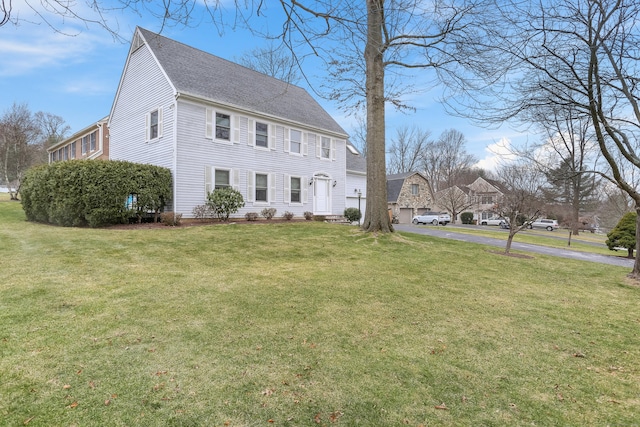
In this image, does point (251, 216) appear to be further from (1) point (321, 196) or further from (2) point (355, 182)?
(2) point (355, 182)

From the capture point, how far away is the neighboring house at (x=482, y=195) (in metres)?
39.4

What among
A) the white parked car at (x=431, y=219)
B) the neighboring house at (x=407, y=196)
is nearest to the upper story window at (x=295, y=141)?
the neighboring house at (x=407, y=196)

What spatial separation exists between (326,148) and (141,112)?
985 centimetres

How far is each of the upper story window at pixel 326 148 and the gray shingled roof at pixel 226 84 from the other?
2.37ft

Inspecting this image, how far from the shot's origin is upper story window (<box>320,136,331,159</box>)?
18.6 meters

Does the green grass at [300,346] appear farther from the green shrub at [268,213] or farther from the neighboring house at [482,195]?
the neighboring house at [482,195]

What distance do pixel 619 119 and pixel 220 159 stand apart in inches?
512

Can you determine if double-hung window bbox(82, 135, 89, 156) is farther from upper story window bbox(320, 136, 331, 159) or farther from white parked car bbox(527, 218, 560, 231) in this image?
white parked car bbox(527, 218, 560, 231)

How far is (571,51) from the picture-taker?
5.75m

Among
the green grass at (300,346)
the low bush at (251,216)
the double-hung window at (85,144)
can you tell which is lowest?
the green grass at (300,346)

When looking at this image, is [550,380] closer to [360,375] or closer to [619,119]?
[360,375]

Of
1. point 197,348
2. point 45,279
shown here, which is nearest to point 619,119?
point 197,348

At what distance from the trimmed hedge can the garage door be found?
27123mm

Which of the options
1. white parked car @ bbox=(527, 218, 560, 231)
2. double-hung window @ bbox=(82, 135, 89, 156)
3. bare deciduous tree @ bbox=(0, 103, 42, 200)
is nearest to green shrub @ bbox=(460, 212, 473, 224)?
white parked car @ bbox=(527, 218, 560, 231)
